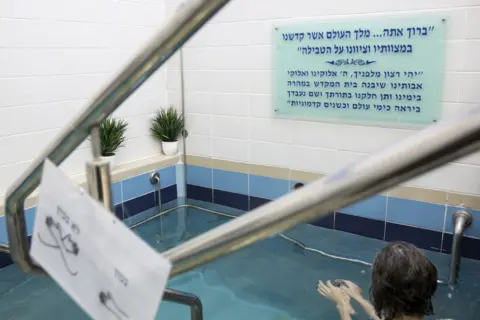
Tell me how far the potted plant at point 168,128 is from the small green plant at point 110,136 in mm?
418

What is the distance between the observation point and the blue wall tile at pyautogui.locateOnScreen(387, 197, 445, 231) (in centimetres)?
261

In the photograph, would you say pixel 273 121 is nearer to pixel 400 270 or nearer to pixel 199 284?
pixel 199 284

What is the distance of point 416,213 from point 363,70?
0.91m

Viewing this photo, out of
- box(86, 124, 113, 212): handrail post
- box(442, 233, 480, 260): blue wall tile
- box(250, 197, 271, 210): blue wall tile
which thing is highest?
box(86, 124, 113, 212): handrail post

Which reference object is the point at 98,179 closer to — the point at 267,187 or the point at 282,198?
the point at 282,198

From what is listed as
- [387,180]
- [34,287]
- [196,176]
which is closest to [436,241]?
[196,176]

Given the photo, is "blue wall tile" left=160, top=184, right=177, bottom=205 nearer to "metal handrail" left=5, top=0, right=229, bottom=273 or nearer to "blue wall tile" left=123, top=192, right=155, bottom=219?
"blue wall tile" left=123, top=192, right=155, bottom=219

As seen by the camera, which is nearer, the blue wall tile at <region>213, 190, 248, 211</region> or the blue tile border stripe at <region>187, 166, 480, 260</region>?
the blue tile border stripe at <region>187, 166, 480, 260</region>

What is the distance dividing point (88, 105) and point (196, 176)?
9.08 feet

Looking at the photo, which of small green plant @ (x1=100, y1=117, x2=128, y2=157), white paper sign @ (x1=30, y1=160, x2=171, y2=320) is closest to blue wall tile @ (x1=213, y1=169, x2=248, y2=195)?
small green plant @ (x1=100, y1=117, x2=128, y2=157)

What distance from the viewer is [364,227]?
2.87 meters

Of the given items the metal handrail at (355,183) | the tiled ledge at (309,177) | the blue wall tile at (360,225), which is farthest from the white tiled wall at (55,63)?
the metal handrail at (355,183)

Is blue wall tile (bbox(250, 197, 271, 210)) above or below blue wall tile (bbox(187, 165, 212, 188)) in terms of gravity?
below

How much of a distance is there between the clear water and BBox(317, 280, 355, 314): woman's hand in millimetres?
38
